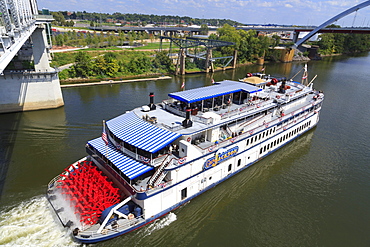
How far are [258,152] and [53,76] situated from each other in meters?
34.6

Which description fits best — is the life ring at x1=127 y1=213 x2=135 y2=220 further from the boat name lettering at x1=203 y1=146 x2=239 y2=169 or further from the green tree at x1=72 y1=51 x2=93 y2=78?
the green tree at x1=72 y1=51 x2=93 y2=78

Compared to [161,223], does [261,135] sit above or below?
above

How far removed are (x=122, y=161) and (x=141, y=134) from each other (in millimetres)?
2641

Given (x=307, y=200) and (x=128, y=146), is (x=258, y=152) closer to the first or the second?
(x=307, y=200)

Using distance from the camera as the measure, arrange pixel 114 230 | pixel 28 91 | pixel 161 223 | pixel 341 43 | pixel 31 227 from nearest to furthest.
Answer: pixel 114 230 → pixel 31 227 → pixel 161 223 → pixel 28 91 → pixel 341 43

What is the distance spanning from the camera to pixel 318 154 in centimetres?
3006

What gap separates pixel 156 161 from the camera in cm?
1886

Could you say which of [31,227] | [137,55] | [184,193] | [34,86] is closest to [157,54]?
[137,55]

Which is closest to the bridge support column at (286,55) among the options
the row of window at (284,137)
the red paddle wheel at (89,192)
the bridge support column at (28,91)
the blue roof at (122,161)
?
the row of window at (284,137)

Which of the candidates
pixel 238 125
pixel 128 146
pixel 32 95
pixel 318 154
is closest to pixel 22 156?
pixel 128 146

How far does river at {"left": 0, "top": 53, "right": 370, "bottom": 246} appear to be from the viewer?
18.2m

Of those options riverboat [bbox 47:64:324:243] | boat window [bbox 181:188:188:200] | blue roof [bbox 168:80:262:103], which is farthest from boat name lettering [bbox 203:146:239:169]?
blue roof [bbox 168:80:262:103]

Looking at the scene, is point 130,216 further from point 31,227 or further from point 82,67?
point 82,67

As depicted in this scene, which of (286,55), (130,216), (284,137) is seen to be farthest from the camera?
(286,55)
